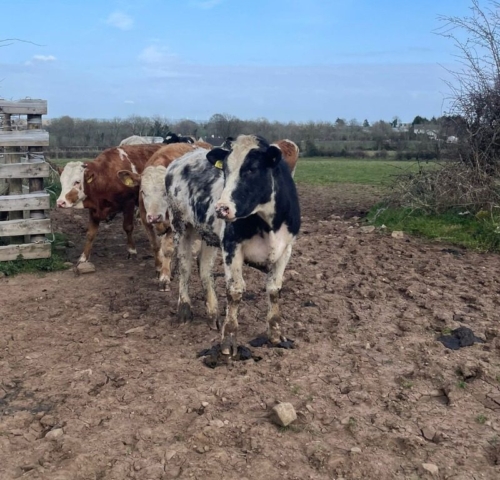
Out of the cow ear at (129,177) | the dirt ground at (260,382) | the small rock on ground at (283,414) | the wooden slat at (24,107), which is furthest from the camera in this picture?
the wooden slat at (24,107)

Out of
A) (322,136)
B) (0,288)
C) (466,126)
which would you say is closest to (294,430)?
(0,288)

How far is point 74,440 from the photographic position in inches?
144

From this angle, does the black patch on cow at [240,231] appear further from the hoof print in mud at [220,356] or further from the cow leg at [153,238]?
the cow leg at [153,238]

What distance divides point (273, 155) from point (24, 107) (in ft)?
18.7

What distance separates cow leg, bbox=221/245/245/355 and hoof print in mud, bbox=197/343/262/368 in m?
0.05

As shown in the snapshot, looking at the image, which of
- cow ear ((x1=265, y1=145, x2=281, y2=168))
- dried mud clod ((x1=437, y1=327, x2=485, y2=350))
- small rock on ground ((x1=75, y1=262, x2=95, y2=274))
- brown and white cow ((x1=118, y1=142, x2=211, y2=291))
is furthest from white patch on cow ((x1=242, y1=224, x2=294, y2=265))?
small rock on ground ((x1=75, y1=262, x2=95, y2=274))

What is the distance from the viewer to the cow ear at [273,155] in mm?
4820

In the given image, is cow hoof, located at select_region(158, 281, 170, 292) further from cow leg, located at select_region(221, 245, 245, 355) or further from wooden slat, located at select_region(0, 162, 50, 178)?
wooden slat, located at select_region(0, 162, 50, 178)

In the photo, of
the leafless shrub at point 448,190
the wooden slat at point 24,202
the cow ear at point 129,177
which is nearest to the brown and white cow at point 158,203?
the cow ear at point 129,177

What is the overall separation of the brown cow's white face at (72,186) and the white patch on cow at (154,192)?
70.3 inches

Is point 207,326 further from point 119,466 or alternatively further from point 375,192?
point 375,192

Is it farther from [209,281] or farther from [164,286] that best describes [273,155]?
[164,286]

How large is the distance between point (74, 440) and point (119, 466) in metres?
0.45

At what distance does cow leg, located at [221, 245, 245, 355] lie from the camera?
5.05m
